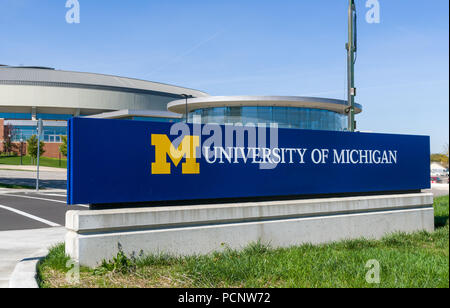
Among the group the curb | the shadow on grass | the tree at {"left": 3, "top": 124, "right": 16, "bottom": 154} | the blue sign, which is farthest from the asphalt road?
the tree at {"left": 3, "top": 124, "right": 16, "bottom": 154}

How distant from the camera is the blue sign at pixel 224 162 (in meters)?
6.48

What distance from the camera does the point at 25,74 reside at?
78688mm

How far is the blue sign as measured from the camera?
648cm

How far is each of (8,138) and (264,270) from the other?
74756 millimetres

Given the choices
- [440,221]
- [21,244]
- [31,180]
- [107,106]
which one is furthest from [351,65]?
[107,106]

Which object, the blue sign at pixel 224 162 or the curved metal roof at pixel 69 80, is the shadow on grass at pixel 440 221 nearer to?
the blue sign at pixel 224 162

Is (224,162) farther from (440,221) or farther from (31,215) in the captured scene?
(31,215)

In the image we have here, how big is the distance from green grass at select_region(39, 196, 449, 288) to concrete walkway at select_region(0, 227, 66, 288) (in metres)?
0.53

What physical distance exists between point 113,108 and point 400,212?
72309mm

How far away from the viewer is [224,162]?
25.0 feet

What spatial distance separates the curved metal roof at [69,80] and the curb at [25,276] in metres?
73.1

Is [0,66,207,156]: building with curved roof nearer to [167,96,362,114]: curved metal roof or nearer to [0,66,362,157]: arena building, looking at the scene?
[0,66,362,157]: arena building
